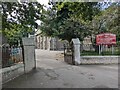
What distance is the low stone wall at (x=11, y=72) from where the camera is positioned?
10898 millimetres

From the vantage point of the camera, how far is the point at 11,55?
13234mm

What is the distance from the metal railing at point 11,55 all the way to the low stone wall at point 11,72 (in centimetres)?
26

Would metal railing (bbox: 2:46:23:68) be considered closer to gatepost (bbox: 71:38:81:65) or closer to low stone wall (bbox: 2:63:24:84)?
low stone wall (bbox: 2:63:24:84)

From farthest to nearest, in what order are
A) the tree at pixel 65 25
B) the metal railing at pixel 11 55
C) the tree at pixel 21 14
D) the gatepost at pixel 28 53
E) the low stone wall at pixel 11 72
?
the tree at pixel 65 25 → the gatepost at pixel 28 53 → the tree at pixel 21 14 → the metal railing at pixel 11 55 → the low stone wall at pixel 11 72

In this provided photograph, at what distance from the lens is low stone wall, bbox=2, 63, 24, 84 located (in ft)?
35.8

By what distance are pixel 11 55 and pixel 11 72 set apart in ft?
4.86

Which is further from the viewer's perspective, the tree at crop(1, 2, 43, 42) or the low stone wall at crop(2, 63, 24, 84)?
the tree at crop(1, 2, 43, 42)

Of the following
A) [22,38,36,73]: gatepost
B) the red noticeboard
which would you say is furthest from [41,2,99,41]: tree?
[22,38,36,73]: gatepost

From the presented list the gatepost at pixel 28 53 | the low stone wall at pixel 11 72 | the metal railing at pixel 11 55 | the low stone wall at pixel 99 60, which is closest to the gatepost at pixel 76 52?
the low stone wall at pixel 99 60

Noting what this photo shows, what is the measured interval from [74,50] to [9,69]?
8322mm

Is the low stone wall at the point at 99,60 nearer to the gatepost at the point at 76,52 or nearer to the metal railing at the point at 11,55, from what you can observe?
the gatepost at the point at 76,52

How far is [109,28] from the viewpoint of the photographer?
22.9 metres

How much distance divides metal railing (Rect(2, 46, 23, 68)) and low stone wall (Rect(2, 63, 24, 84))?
10.3 inches

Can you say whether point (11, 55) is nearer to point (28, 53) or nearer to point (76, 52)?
point (28, 53)
